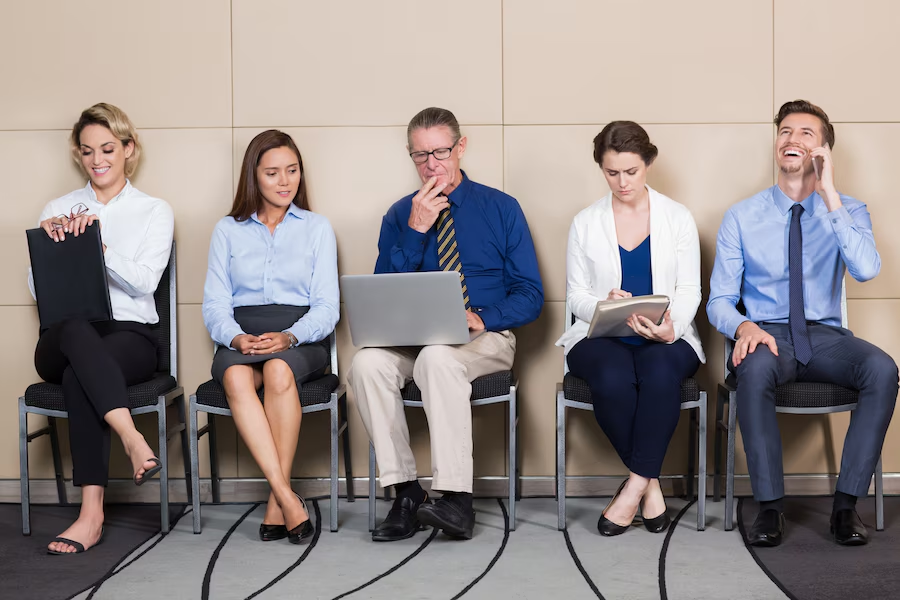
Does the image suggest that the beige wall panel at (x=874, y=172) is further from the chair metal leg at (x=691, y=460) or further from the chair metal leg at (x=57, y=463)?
the chair metal leg at (x=57, y=463)

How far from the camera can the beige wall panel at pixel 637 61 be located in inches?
137

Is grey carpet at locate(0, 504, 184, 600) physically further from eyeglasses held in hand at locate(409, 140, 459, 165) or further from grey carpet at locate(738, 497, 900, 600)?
grey carpet at locate(738, 497, 900, 600)

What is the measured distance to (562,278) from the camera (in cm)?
357

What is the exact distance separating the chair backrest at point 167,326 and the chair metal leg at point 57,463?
0.53m

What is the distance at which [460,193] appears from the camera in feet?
10.9

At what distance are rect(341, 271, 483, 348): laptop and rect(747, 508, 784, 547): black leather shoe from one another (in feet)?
3.74

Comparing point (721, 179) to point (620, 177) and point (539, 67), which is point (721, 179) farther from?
point (539, 67)

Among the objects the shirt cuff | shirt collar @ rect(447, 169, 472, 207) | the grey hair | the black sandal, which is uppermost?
the grey hair

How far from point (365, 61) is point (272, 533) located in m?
1.89

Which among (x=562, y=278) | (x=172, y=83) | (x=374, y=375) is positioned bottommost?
(x=374, y=375)

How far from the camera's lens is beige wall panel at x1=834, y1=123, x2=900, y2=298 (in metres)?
3.48

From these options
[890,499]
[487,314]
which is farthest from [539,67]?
[890,499]

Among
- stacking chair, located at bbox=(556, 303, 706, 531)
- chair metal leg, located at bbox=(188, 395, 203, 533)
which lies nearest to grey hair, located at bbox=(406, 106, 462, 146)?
stacking chair, located at bbox=(556, 303, 706, 531)

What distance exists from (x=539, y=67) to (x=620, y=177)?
0.68 metres
